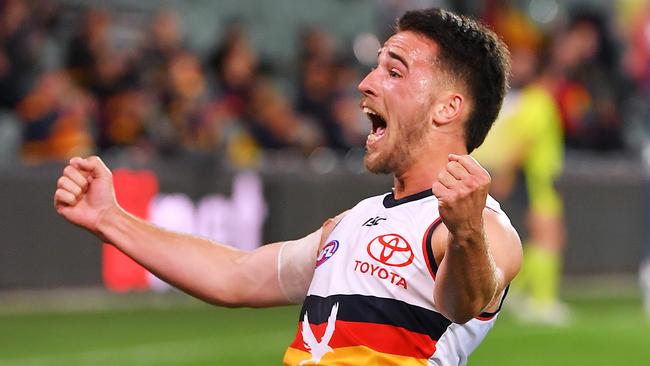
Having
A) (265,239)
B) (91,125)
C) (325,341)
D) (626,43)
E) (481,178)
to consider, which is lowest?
(325,341)

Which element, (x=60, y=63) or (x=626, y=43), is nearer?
(x=60, y=63)

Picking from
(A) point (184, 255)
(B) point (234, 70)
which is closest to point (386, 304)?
(A) point (184, 255)

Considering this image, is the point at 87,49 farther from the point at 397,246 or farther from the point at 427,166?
the point at 397,246

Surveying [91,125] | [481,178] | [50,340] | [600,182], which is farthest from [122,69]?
[481,178]

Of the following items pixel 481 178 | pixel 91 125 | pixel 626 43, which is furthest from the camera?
pixel 626 43

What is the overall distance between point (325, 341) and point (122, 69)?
9740mm

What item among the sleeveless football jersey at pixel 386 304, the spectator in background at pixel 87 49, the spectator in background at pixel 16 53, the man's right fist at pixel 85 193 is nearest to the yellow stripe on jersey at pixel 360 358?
the sleeveless football jersey at pixel 386 304

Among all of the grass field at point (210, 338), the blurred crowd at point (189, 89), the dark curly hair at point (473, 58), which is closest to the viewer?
the dark curly hair at point (473, 58)

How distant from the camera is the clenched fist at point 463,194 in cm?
349

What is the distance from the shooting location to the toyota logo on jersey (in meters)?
4.02

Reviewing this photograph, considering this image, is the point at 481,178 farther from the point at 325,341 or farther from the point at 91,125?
the point at 91,125

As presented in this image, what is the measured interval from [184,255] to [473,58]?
120 cm

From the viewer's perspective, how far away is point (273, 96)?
15414 mm

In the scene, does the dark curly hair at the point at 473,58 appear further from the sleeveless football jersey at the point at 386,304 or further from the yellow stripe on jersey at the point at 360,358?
the yellow stripe on jersey at the point at 360,358
